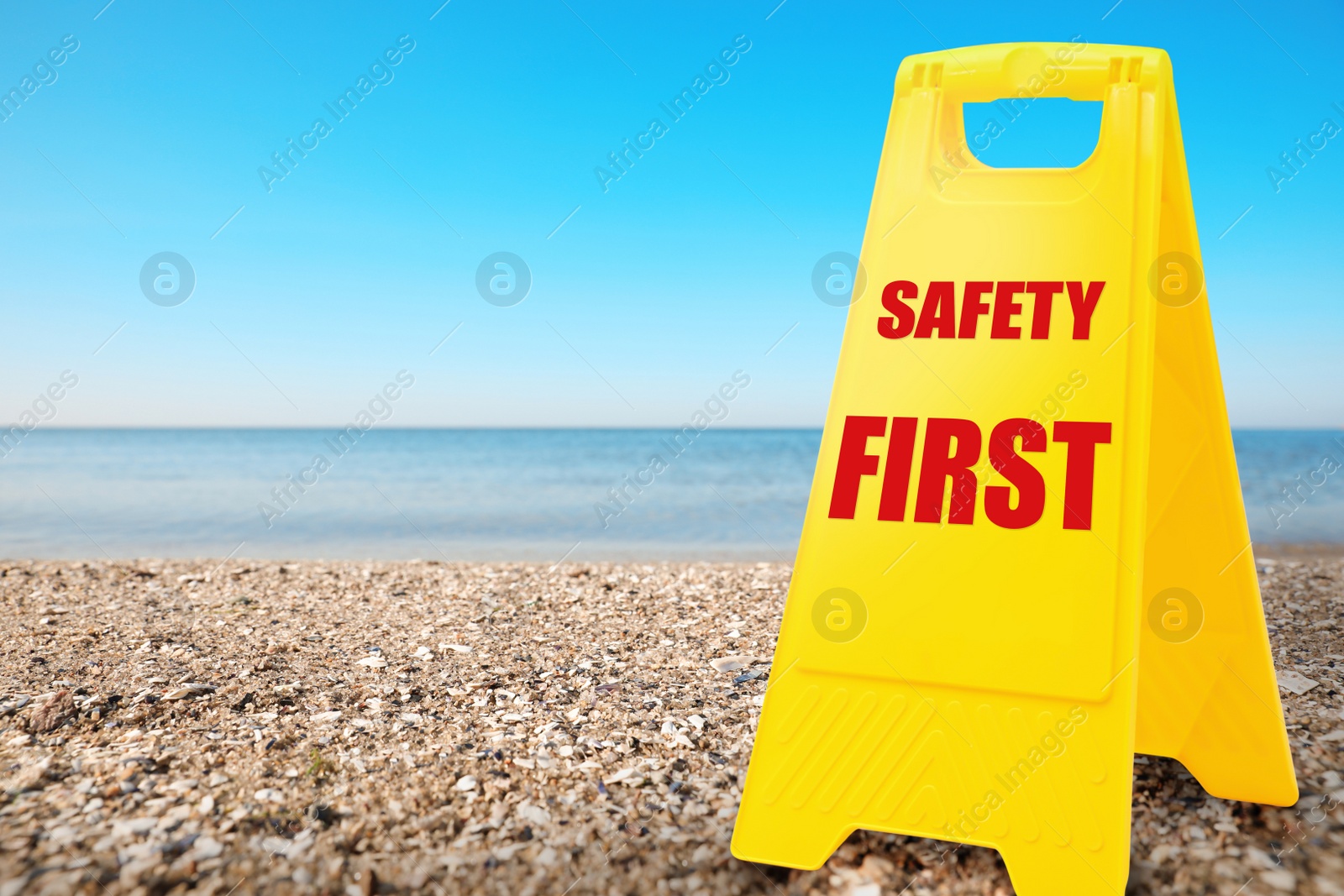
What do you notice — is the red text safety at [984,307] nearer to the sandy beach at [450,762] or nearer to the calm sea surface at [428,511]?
the sandy beach at [450,762]

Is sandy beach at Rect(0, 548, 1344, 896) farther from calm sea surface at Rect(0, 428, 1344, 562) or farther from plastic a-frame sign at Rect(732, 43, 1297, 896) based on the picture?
calm sea surface at Rect(0, 428, 1344, 562)

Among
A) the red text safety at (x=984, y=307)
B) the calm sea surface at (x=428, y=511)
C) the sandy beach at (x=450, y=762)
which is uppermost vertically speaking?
the calm sea surface at (x=428, y=511)

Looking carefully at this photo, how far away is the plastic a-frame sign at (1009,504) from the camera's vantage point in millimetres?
2252

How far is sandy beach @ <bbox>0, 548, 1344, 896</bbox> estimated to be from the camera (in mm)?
2396

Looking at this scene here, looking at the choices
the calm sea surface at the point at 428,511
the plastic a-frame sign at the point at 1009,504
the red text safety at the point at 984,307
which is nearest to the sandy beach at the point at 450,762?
the plastic a-frame sign at the point at 1009,504

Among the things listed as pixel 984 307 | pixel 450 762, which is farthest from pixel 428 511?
pixel 984 307

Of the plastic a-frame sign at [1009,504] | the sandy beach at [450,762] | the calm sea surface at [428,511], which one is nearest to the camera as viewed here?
the plastic a-frame sign at [1009,504]

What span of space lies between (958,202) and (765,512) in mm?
11945

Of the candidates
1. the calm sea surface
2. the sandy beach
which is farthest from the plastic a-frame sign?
the calm sea surface

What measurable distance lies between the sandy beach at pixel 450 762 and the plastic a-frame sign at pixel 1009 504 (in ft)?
1.03

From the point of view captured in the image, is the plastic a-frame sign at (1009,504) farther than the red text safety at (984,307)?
No

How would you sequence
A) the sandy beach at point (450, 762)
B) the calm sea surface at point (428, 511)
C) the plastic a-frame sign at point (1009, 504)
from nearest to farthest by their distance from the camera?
the plastic a-frame sign at point (1009, 504)
the sandy beach at point (450, 762)
the calm sea surface at point (428, 511)

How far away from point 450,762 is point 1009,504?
8.01ft

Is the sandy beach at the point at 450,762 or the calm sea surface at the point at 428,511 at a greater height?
the calm sea surface at the point at 428,511
